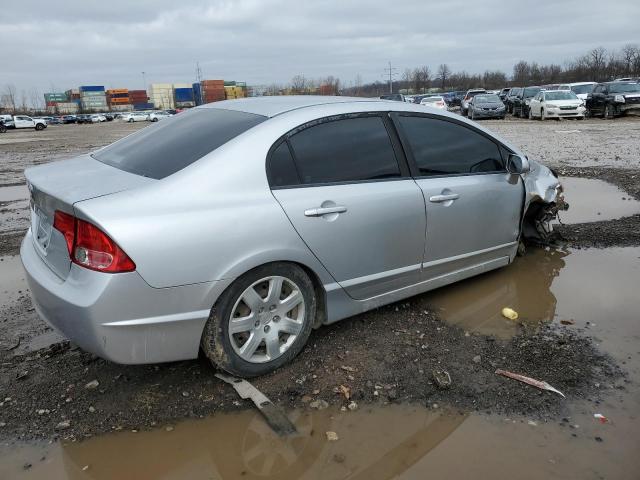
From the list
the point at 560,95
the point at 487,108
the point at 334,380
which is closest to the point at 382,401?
the point at 334,380

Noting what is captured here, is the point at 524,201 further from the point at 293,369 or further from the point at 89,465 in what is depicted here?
the point at 89,465

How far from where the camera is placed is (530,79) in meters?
87.2

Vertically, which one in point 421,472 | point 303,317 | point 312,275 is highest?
point 312,275

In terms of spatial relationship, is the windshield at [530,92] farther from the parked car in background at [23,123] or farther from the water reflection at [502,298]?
the parked car in background at [23,123]

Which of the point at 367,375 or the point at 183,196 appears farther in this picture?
the point at 367,375

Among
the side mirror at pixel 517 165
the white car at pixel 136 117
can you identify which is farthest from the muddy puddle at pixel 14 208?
the white car at pixel 136 117

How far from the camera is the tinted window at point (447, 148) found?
396 centimetres

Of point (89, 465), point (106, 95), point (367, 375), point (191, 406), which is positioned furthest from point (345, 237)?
point (106, 95)

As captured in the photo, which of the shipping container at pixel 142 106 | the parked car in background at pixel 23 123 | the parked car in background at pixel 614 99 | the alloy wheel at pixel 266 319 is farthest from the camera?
the shipping container at pixel 142 106

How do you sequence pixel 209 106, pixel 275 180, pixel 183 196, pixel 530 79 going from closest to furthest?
pixel 183 196 < pixel 275 180 < pixel 209 106 < pixel 530 79

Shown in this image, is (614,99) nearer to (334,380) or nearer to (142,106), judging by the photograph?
(334,380)

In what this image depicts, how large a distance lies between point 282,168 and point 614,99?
2701cm

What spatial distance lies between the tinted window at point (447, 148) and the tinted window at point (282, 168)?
3.42 feet

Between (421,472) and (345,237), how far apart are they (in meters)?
1.44
